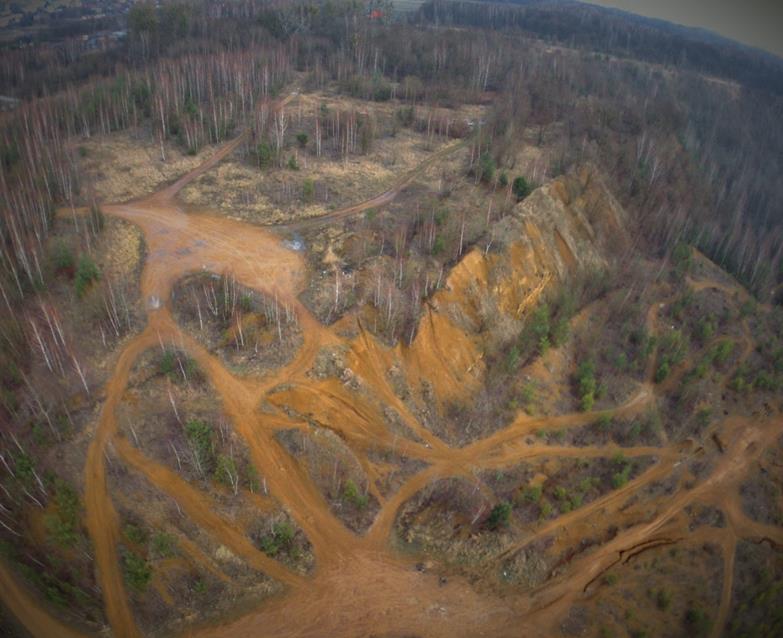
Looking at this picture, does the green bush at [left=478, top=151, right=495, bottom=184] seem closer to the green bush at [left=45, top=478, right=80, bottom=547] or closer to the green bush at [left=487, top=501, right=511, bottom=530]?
the green bush at [left=487, top=501, right=511, bottom=530]

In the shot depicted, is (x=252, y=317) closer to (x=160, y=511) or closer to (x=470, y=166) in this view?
(x=160, y=511)

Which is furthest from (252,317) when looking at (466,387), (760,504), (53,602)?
(760,504)

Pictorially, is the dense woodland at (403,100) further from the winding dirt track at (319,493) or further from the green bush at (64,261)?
the winding dirt track at (319,493)

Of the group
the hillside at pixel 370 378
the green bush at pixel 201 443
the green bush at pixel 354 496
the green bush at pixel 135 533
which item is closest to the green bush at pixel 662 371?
the hillside at pixel 370 378

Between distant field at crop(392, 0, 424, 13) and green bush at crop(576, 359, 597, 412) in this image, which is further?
distant field at crop(392, 0, 424, 13)

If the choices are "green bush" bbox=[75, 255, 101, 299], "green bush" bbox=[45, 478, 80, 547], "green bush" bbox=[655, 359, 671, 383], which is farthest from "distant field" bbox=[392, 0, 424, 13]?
"green bush" bbox=[45, 478, 80, 547]

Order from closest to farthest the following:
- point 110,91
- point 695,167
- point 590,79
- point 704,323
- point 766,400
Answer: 1. point 766,400
2. point 704,323
3. point 110,91
4. point 695,167
5. point 590,79
